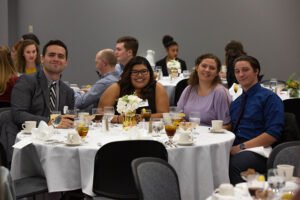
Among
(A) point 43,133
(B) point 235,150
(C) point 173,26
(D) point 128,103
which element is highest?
(C) point 173,26

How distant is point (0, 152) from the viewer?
14.0 feet

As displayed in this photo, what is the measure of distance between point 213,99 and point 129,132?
1.22 meters

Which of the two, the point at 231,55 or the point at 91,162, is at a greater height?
the point at 231,55

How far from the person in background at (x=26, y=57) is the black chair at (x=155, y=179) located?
4.61 m

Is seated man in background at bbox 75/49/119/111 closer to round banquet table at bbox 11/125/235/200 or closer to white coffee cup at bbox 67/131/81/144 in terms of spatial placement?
round banquet table at bbox 11/125/235/200

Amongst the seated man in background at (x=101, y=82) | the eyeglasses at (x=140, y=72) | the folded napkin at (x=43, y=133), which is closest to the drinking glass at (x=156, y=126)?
the folded napkin at (x=43, y=133)

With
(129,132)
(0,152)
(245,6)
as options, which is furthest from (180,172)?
(245,6)

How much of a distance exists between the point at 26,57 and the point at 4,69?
1573mm

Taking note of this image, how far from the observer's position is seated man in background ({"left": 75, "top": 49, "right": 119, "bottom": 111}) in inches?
242

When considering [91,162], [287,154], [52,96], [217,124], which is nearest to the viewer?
[287,154]

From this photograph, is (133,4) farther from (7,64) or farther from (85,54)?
(7,64)

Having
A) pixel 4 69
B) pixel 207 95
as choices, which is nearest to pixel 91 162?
pixel 207 95

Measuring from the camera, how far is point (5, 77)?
19.5 ft

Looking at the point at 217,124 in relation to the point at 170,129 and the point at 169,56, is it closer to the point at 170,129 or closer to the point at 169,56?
the point at 170,129
